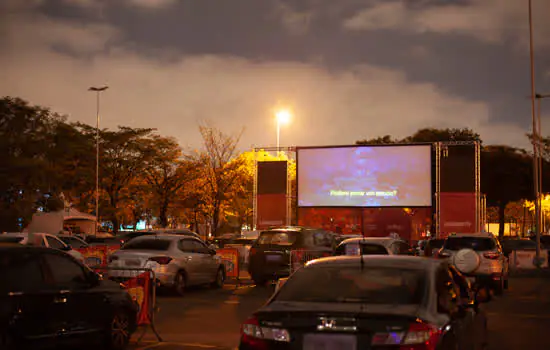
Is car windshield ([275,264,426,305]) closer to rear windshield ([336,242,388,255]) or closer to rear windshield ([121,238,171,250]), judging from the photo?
rear windshield ([336,242,388,255])

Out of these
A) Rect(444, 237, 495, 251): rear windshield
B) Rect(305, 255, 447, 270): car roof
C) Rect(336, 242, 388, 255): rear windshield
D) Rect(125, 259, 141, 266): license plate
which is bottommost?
Rect(125, 259, 141, 266): license plate

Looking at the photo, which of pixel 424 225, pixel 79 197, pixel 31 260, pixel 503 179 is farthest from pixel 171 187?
pixel 31 260

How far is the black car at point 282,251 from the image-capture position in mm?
20219

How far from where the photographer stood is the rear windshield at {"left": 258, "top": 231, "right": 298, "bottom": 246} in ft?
66.7

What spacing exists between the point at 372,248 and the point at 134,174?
4601 cm

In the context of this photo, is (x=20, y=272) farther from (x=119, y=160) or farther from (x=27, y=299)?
(x=119, y=160)

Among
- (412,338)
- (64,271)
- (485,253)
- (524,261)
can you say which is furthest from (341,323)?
(524,261)

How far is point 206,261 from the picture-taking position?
1948 cm

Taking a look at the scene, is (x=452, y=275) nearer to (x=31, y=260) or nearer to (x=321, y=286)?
(x=321, y=286)

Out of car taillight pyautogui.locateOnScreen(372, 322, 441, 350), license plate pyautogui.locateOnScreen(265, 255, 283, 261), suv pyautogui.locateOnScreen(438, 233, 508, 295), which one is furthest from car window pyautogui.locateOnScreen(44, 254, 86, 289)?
suv pyautogui.locateOnScreen(438, 233, 508, 295)

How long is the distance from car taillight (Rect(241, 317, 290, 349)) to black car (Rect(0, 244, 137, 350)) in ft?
11.2

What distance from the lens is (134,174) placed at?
61.9 meters

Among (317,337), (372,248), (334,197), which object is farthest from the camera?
(334,197)

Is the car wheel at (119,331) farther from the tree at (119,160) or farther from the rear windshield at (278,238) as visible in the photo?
the tree at (119,160)
